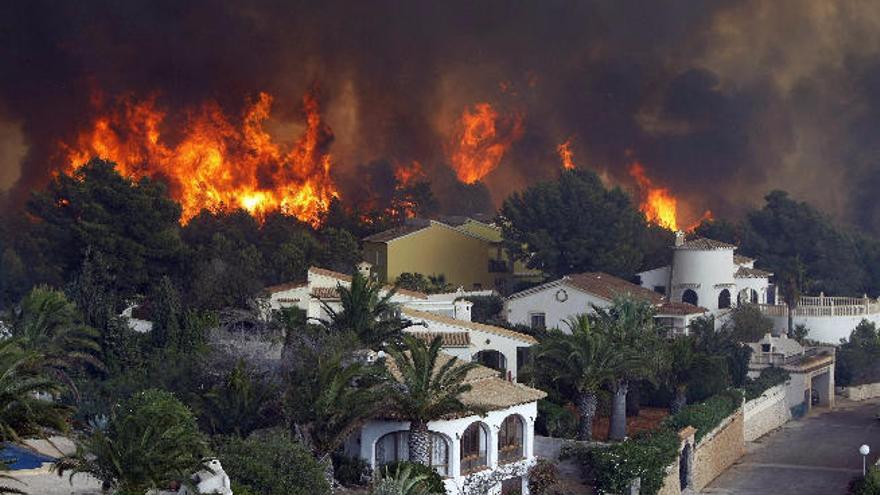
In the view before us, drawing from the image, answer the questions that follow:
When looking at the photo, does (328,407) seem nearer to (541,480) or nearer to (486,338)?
(541,480)

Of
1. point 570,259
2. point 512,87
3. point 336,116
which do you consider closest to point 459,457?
point 570,259

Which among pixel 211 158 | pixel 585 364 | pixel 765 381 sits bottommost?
pixel 765 381

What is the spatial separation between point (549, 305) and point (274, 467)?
2862cm

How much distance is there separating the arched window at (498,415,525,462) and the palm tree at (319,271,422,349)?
489 centimetres

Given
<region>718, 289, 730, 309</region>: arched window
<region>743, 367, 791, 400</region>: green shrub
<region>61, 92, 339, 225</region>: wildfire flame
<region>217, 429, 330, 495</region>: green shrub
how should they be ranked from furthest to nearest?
1. <region>61, 92, 339, 225</region>: wildfire flame
2. <region>718, 289, 730, 309</region>: arched window
3. <region>743, 367, 791, 400</region>: green shrub
4. <region>217, 429, 330, 495</region>: green shrub

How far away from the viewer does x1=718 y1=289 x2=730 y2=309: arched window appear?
70312 mm

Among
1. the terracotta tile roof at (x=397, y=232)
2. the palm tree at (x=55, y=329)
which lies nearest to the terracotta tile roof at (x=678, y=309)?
the terracotta tile roof at (x=397, y=232)

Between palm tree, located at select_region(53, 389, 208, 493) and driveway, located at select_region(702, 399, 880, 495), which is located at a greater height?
palm tree, located at select_region(53, 389, 208, 493)

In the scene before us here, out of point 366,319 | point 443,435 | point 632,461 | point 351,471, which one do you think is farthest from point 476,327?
point 351,471

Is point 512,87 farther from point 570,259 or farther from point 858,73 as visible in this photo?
point 570,259

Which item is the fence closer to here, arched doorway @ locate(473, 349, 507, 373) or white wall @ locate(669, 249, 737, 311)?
white wall @ locate(669, 249, 737, 311)

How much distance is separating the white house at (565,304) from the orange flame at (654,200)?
3223 cm

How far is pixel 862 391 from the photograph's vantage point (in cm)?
6631

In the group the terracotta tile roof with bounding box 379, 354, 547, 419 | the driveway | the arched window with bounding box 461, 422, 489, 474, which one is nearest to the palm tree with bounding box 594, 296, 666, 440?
the terracotta tile roof with bounding box 379, 354, 547, 419
